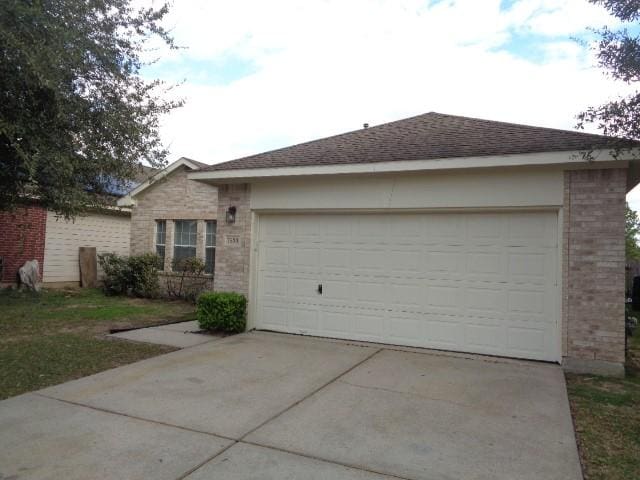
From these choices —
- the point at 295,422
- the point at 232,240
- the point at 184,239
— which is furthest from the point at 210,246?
the point at 295,422

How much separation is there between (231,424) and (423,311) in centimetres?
431

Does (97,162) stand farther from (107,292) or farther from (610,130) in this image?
(107,292)

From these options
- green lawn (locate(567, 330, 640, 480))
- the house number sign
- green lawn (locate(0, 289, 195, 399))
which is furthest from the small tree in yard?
green lawn (locate(567, 330, 640, 480))

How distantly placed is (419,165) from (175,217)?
10154 mm

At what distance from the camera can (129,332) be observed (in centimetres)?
867

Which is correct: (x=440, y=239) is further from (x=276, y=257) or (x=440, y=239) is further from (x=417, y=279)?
(x=276, y=257)

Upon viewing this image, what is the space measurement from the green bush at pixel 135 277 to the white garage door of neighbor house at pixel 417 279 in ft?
22.6

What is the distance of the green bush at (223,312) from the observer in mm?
8625

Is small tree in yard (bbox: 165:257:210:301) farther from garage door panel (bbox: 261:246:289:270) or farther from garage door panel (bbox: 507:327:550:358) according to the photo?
garage door panel (bbox: 507:327:550:358)

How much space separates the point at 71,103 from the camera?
7074mm

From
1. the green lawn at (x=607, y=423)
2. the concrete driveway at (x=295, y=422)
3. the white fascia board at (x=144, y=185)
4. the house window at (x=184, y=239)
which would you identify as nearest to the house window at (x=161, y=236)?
the house window at (x=184, y=239)

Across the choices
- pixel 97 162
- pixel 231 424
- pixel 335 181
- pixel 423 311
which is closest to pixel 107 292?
pixel 97 162

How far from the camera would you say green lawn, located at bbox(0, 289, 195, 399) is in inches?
239

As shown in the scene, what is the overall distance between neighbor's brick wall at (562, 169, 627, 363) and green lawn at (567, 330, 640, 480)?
498 mm
